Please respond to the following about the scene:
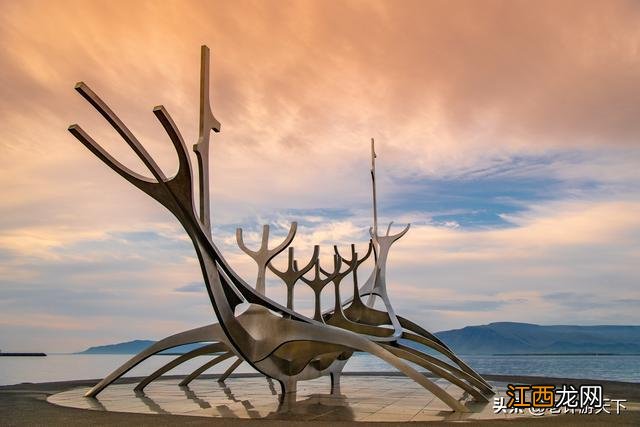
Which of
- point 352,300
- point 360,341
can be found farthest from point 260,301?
point 352,300

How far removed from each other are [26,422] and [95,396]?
5868 millimetres

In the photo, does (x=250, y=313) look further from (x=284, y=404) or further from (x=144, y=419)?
(x=144, y=419)

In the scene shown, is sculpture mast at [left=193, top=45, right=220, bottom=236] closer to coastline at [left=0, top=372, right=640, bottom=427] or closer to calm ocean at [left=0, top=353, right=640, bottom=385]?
coastline at [left=0, top=372, right=640, bottom=427]

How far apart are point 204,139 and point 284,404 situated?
7.33m

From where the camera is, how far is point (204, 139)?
13.8 m

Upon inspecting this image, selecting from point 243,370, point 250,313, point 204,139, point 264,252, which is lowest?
point 243,370

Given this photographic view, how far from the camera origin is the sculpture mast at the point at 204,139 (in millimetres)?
13554

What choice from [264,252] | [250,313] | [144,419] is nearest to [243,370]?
[264,252]

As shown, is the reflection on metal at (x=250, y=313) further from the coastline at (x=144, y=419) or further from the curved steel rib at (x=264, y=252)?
the coastline at (x=144, y=419)

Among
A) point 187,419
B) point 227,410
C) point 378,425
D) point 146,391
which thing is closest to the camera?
point 378,425

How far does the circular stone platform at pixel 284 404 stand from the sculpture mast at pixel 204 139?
182 inches

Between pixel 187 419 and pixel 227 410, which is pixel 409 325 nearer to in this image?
pixel 227 410

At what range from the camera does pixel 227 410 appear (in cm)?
1359

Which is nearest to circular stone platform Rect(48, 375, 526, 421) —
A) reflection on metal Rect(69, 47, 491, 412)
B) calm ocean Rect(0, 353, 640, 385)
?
reflection on metal Rect(69, 47, 491, 412)
